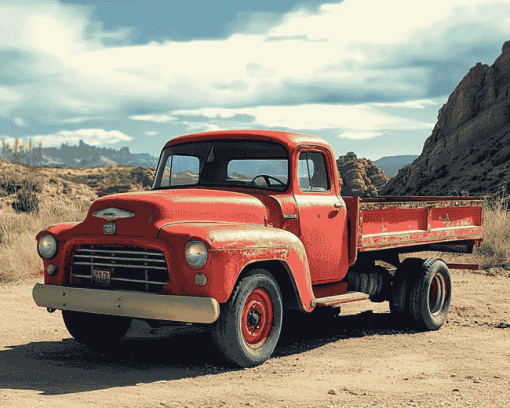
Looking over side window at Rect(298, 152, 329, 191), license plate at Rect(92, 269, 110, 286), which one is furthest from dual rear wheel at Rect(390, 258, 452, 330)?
license plate at Rect(92, 269, 110, 286)

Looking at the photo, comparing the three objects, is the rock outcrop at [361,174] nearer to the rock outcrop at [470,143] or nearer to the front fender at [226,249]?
the rock outcrop at [470,143]

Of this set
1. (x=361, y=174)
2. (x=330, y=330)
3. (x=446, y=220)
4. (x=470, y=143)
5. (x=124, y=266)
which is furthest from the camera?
(x=361, y=174)

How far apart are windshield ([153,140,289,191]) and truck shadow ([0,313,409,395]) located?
1.75m

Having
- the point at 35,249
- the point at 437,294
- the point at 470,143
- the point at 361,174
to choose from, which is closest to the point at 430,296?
the point at 437,294

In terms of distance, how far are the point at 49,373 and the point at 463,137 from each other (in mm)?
38170

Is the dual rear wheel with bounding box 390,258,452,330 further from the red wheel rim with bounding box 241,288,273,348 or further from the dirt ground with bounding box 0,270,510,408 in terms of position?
the red wheel rim with bounding box 241,288,273,348

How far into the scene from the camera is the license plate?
5695 mm

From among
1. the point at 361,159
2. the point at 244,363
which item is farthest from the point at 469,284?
the point at 361,159

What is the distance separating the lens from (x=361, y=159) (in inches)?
2044

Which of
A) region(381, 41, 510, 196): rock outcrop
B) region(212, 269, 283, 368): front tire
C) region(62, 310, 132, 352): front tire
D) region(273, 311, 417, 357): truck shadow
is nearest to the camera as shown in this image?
region(212, 269, 283, 368): front tire

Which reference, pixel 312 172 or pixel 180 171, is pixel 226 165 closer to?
pixel 180 171

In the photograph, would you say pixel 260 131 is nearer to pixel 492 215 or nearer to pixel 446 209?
pixel 446 209

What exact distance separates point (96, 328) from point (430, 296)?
14.3 ft

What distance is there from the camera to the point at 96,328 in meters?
6.68
